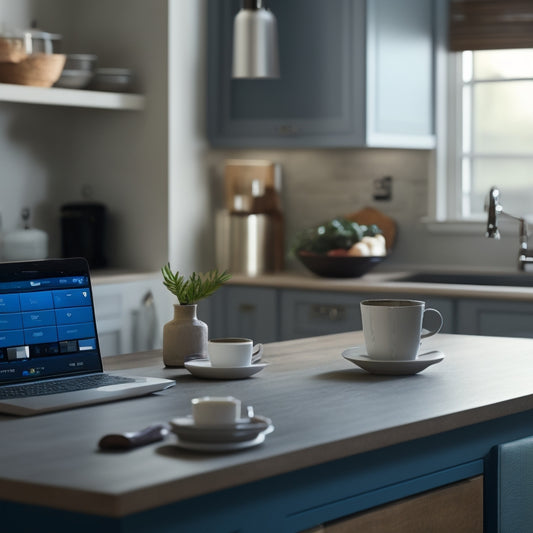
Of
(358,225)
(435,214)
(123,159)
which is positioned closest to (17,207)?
(123,159)

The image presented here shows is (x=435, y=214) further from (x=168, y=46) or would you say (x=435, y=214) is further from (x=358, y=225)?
(x=168, y=46)

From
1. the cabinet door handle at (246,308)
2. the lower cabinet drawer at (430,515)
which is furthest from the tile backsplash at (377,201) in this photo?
the lower cabinet drawer at (430,515)

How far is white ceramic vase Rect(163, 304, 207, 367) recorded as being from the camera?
7.56 feet

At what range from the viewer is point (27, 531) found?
4.70 ft

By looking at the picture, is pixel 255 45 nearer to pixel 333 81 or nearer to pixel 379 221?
pixel 333 81

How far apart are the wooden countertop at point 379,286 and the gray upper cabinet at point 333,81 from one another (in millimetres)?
559

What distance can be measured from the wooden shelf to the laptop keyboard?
2.40 m

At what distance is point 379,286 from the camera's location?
4.26 m

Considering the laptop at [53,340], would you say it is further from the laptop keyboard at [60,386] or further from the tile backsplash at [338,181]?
the tile backsplash at [338,181]

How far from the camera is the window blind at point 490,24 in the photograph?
4723 mm

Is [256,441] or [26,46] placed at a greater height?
[26,46]

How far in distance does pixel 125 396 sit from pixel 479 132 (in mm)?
3314

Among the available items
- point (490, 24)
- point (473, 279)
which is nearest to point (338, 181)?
point (473, 279)

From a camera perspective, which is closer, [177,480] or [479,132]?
[177,480]
